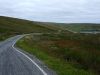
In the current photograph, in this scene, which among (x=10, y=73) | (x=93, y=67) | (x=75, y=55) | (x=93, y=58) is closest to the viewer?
(x=10, y=73)

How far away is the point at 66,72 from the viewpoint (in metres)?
17.8

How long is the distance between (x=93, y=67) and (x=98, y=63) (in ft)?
4.12

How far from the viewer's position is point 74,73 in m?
17.4

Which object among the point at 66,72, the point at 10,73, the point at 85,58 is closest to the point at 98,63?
the point at 85,58

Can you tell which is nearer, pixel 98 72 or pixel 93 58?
pixel 98 72

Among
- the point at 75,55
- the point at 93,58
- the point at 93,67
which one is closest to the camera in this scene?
the point at 93,67

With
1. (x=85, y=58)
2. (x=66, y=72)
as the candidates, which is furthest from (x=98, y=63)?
(x=66, y=72)

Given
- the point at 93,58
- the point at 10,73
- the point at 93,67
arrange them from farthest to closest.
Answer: the point at 93,58 → the point at 93,67 → the point at 10,73

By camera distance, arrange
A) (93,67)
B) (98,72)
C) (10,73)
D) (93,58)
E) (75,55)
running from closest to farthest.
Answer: (10,73)
(98,72)
(93,67)
(93,58)
(75,55)

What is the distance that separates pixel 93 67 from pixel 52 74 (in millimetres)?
4891

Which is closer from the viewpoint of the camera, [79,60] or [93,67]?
[93,67]

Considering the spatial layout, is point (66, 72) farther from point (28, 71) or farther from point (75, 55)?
point (75, 55)

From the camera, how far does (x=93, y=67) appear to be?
69.3 feet

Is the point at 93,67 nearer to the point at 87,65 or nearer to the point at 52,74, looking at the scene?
the point at 87,65
